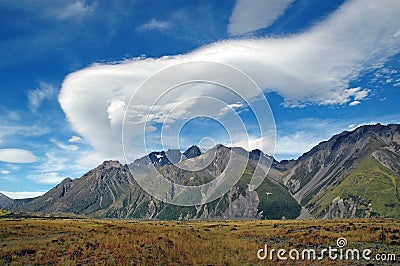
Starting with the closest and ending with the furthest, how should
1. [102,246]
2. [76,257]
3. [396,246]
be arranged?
[76,257] → [396,246] → [102,246]

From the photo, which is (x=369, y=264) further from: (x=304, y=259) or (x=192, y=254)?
(x=192, y=254)

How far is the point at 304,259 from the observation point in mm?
25266

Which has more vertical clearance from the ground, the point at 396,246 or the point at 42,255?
the point at 396,246

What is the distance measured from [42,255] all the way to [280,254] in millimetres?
21199

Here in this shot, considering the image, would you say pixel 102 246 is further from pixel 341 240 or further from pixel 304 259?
pixel 341 240

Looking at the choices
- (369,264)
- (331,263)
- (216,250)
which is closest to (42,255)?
(216,250)

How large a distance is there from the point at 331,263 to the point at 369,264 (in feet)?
8.27

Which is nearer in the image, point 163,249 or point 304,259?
point 304,259

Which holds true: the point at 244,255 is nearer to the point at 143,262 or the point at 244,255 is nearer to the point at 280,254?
the point at 280,254

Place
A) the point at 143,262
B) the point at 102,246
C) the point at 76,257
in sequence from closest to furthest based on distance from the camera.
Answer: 1. the point at 143,262
2. the point at 76,257
3. the point at 102,246

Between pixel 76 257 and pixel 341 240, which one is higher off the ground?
pixel 341 240

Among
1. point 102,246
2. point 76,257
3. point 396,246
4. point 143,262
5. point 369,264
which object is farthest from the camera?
point 102,246

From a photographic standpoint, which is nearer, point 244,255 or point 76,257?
point 76,257

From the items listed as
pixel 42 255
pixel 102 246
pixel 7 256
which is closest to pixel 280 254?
pixel 102 246
